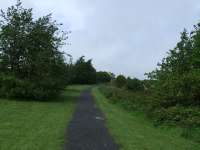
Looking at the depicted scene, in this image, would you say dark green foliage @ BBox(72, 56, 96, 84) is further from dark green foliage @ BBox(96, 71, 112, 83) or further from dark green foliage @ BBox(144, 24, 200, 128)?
dark green foliage @ BBox(144, 24, 200, 128)

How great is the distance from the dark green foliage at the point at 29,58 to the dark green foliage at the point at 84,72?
6352 centimetres

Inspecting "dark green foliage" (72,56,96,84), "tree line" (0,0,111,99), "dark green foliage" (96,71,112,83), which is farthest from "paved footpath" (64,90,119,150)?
"dark green foliage" (96,71,112,83)

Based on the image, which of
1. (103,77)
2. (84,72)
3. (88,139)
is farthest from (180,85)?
(103,77)

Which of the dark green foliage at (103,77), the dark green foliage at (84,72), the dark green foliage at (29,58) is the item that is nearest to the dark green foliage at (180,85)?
the dark green foliage at (29,58)

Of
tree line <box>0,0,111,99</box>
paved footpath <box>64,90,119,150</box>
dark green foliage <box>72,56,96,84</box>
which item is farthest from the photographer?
dark green foliage <box>72,56,96,84</box>

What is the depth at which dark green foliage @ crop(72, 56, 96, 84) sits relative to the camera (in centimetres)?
10169

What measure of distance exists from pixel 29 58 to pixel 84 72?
7101 cm

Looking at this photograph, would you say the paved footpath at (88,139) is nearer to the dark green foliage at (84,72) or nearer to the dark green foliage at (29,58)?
the dark green foliage at (29,58)

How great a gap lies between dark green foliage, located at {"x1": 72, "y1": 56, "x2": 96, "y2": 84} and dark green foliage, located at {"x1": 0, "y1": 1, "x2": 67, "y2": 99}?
208ft

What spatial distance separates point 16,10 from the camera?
36.5 m

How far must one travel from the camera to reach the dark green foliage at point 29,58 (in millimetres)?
33344

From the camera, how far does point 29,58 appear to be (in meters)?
35.1

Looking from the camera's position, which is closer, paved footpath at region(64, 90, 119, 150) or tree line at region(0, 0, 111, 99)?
paved footpath at region(64, 90, 119, 150)

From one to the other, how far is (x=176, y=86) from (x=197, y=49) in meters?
4.31
